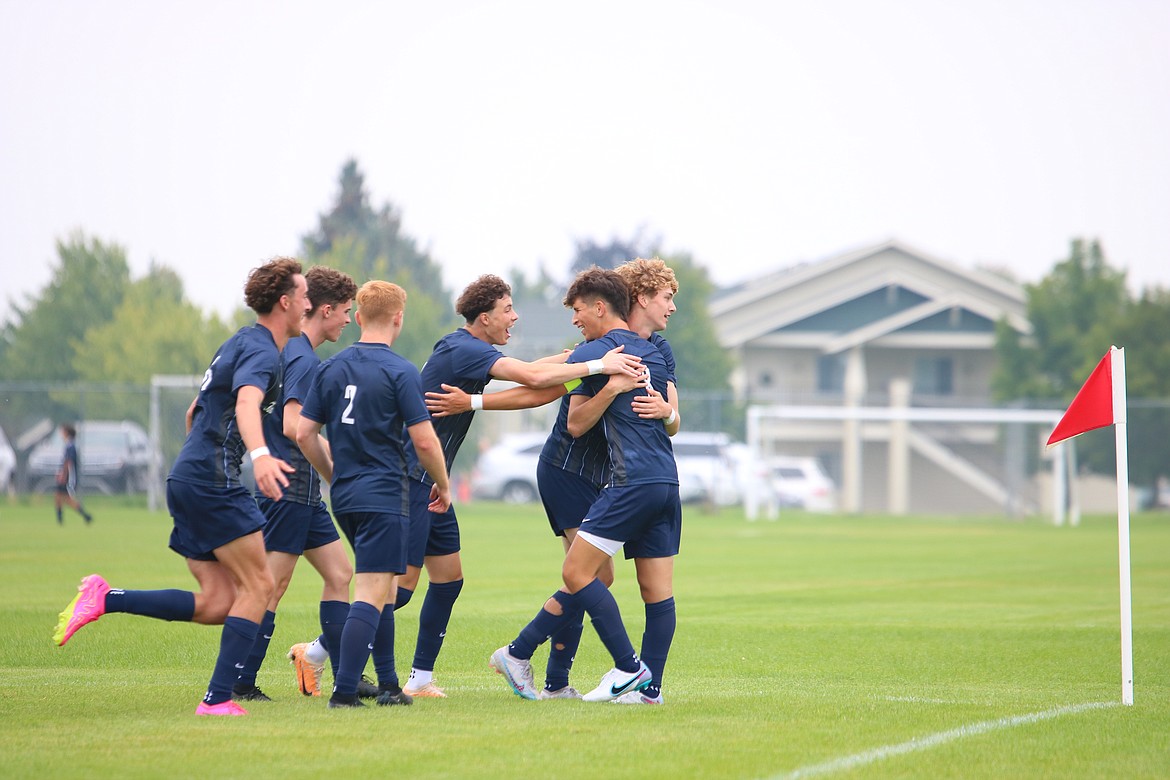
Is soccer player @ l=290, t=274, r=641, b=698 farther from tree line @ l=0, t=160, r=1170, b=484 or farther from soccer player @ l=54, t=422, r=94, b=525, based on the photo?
tree line @ l=0, t=160, r=1170, b=484

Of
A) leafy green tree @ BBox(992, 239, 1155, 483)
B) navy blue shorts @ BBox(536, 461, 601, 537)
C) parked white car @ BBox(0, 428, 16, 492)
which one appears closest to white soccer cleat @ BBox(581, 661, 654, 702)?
navy blue shorts @ BBox(536, 461, 601, 537)

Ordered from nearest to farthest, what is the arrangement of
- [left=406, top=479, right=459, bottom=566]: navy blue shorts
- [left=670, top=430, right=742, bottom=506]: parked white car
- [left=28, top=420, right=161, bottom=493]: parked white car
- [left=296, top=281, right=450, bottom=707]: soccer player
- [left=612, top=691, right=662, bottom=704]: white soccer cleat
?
[left=296, top=281, right=450, bottom=707]: soccer player < [left=406, top=479, right=459, bottom=566]: navy blue shorts < [left=612, top=691, right=662, bottom=704]: white soccer cleat < [left=28, top=420, right=161, bottom=493]: parked white car < [left=670, top=430, right=742, bottom=506]: parked white car

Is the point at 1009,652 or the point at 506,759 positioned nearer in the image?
the point at 506,759

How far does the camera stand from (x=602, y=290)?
6754 mm

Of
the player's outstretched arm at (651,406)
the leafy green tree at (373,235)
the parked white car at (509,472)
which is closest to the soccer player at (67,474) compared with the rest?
the parked white car at (509,472)

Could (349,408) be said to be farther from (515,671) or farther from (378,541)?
(515,671)

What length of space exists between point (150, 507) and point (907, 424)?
76.2 ft

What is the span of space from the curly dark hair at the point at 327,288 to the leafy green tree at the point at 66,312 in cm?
4116

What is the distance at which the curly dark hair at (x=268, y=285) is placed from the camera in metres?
6.30

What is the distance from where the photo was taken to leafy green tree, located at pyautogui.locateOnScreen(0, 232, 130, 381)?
154 feet

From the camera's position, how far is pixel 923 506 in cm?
4028

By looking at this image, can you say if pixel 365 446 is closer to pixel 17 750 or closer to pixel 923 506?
pixel 17 750

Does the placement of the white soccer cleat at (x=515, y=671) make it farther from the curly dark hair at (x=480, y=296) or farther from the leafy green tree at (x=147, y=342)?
the leafy green tree at (x=147, y=342)

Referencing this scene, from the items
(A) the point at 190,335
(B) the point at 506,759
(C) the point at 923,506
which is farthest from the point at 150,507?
(B) the point at 506,759
